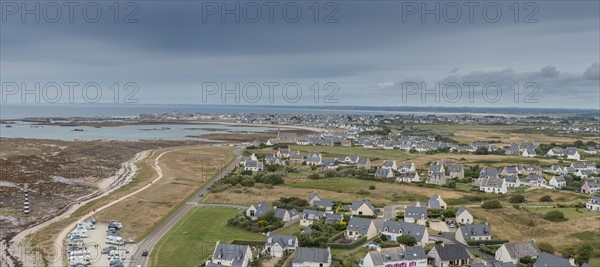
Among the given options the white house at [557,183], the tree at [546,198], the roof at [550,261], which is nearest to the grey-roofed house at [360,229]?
the roof at [550,261]

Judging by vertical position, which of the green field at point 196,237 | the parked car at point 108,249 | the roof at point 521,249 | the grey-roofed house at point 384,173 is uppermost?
the grey-roofed house at point 384,173

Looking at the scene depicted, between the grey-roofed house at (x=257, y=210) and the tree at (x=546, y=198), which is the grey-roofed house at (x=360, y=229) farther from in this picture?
the tree at (x=546, y=198)

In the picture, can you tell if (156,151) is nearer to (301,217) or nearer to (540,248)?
(301,217)

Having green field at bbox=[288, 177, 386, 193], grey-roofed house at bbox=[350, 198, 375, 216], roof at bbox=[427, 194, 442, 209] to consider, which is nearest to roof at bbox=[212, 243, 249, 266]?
grey-roofed house at bbox=[350, 198, 375, 216]

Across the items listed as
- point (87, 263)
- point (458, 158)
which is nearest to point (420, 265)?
point (87, 263)

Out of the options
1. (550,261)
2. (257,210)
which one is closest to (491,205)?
(550,261)

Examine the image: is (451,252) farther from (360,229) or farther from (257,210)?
(257,210)
